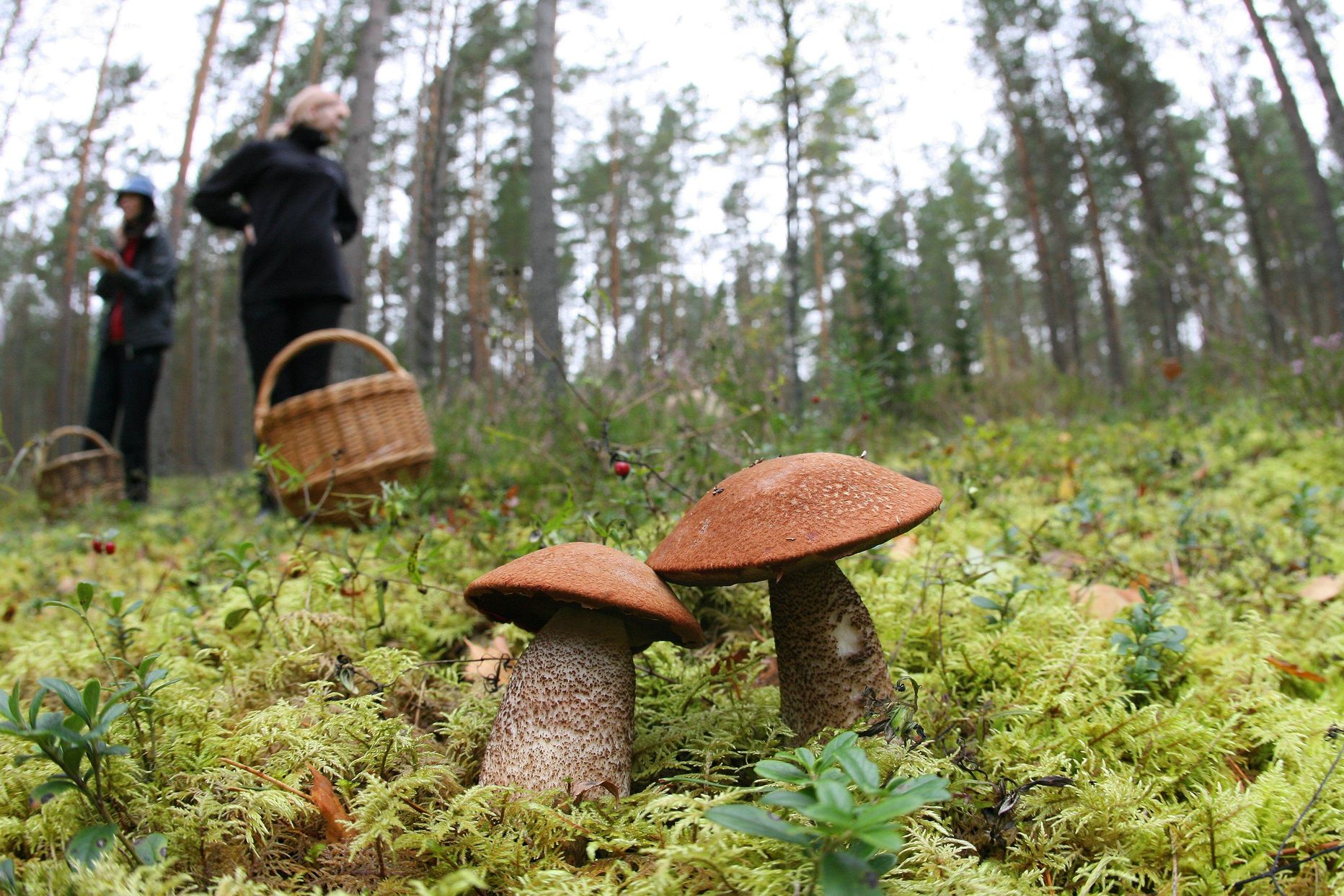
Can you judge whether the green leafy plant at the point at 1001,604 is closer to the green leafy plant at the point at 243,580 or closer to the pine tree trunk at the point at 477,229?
the green leafy plant at the point at 243,580

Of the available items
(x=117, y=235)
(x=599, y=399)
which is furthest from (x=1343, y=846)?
(x=117, y=235)

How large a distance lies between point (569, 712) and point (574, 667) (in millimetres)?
86

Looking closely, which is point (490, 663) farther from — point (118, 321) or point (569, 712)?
point (118, 321)

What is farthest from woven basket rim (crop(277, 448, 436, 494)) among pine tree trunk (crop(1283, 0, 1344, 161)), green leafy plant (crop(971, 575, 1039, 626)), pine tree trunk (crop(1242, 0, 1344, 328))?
pine tree trunk (crop(1242, 0, 1344, 328))

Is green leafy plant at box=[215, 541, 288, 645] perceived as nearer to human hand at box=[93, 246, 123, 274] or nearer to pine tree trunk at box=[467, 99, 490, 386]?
human hand at box=[93, 246, 123, 274]

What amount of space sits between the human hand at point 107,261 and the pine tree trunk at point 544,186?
11.0 ft

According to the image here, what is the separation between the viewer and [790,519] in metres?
1.26

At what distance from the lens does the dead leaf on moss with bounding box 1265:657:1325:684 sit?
5.82 feet

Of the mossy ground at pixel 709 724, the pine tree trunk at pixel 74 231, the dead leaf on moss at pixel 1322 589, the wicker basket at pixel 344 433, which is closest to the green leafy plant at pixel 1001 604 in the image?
the mossy ground at pixel 709 724

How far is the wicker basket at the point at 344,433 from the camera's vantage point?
3729 millimetres

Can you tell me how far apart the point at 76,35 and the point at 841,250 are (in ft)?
78.1

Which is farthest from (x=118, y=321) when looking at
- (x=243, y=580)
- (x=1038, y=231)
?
(x=1038, y=231)

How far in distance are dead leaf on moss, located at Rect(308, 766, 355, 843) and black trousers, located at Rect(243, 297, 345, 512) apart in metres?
3.58

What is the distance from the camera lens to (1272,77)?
1207 cm
